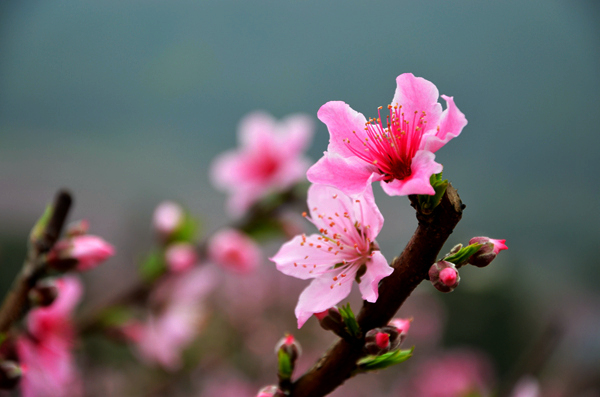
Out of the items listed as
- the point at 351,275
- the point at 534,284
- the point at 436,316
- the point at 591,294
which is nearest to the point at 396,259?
the point at 351,275

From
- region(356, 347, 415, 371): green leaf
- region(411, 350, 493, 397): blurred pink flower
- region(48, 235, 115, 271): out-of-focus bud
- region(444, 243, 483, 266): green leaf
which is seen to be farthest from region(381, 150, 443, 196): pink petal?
region(411, 350, 493, 397): blurred pink flower

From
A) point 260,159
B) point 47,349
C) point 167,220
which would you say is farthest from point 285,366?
point 260,159

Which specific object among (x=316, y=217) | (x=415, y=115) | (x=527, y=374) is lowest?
(x=527, y=374)

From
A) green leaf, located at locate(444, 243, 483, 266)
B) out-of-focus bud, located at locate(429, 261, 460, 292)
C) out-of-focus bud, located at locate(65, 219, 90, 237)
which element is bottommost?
out-of-focus bud, located at locate(65, 219, 90, 237)

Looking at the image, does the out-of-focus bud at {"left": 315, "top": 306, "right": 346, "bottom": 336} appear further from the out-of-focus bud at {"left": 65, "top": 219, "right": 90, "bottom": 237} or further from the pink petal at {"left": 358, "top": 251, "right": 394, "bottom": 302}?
the out-of-focus bud at {"left": 65, "top": 219, "right": 90, "bottom": 237}

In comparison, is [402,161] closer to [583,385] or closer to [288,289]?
[583,385]

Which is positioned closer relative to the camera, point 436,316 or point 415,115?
point 415,115

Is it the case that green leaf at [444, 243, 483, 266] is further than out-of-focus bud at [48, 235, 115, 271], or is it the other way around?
out-of-focus bud at [48, 235, 115, 271]

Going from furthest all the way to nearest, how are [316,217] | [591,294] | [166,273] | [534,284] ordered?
1. [591,294]
2. [534,284]
3. [166,273]
4. [316,217]
